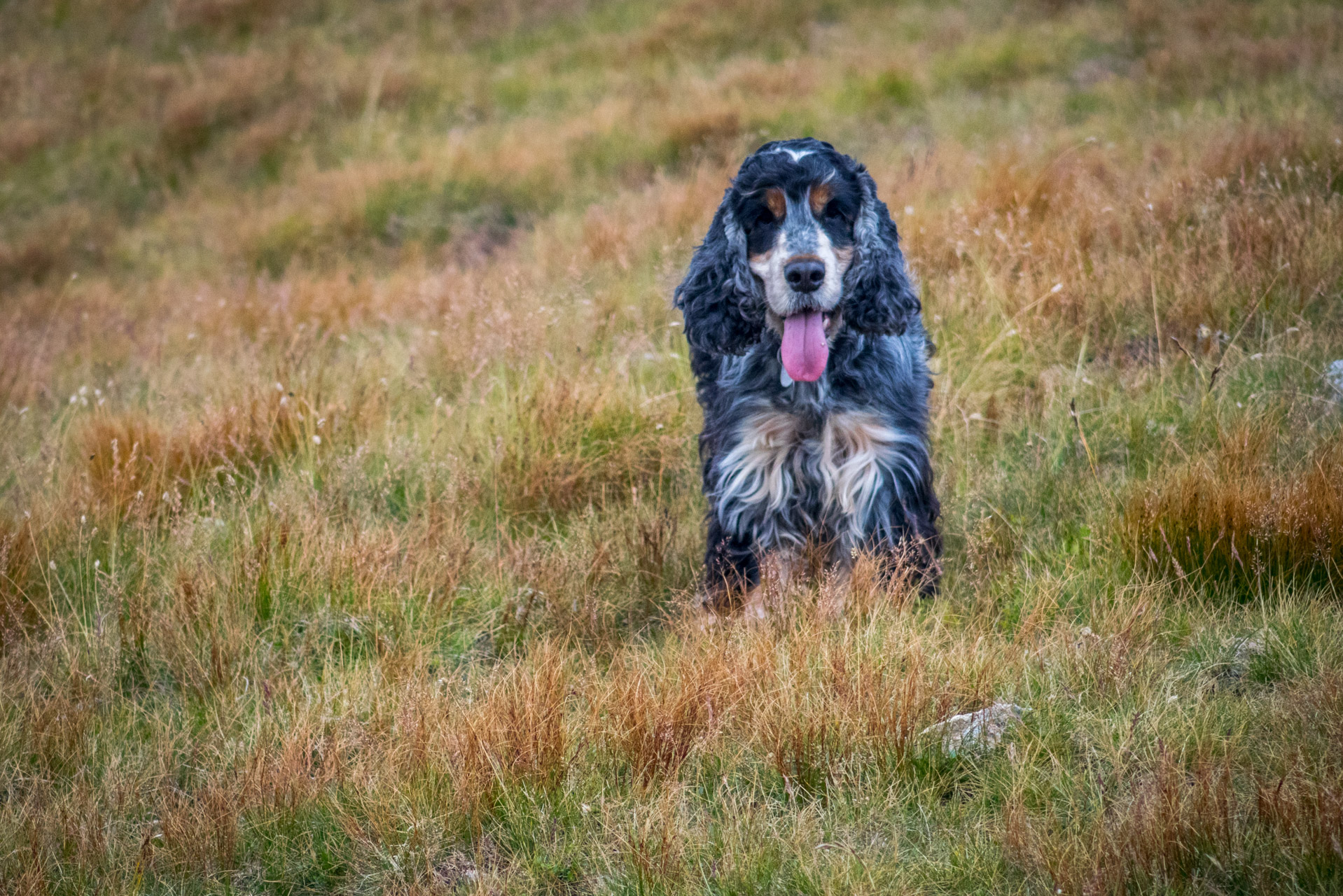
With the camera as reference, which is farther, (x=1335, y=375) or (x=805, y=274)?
(x=1335, y=375)

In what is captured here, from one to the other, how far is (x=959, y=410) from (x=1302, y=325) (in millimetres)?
1530

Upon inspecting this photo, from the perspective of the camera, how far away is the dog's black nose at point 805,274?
329 centimetres

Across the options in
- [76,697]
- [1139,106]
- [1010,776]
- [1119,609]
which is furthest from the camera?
[1139,106]

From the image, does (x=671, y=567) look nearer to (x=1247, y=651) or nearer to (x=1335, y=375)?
(x=1247, y=651)

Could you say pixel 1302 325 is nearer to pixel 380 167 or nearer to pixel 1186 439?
pixel 1186 439

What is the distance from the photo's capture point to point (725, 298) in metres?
3.67

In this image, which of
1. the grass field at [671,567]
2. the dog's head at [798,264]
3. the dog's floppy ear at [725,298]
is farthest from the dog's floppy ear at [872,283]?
the grass field at [671,567]

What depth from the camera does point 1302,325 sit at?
437 centimetres

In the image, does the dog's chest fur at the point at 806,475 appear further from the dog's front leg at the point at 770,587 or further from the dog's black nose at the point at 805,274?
the dog's black nose at the point at 805,274

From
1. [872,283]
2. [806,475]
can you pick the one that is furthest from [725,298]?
[806,475]

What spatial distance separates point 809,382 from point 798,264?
0.44m

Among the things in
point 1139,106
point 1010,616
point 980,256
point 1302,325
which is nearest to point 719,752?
point 1010,616

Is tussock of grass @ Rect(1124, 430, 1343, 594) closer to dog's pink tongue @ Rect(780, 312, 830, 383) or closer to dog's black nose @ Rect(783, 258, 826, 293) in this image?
dog's pink tongue @ Rect(780, 312, 830, 383)

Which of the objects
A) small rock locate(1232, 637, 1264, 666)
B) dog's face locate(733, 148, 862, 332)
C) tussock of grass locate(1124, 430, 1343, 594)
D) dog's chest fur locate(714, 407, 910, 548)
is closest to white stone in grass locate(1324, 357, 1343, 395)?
tussock of grass locate(1124, 430, 1343, 594)
